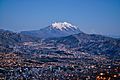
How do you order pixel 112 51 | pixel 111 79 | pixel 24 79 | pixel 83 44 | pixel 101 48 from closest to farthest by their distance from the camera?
pixel 111 79 → pixel 24 79 → pixel 112 51 → pixel 101 48 → pixel 83 44

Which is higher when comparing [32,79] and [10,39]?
[10,39]

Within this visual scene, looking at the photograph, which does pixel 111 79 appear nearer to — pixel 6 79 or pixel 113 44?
pixel 6 79

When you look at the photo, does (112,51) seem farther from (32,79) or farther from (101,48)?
(32,79)

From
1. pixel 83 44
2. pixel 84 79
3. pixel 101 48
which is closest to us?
pixel 84 79

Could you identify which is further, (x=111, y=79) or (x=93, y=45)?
(x=93, y=45)

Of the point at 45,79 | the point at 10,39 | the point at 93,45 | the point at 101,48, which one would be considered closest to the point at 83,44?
the point at 93,45

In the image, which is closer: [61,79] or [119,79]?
[119,79]

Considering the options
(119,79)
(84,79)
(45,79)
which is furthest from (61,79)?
(119,79)

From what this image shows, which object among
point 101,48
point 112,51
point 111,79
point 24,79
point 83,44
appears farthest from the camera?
point 83,44

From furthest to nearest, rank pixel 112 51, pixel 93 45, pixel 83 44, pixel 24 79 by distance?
pixel 83 44 → pixel 93 45 → pixel 112 51 → pixel 24 79
